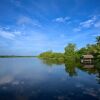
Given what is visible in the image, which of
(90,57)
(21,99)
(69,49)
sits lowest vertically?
(21,99)

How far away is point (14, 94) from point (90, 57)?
48079 millimetres

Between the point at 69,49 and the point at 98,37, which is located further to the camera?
the point at 69,49

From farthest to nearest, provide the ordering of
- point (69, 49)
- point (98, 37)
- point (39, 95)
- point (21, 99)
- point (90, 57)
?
point (69, 49)
point (98, 37)
point (90, 57)
point (39, 95)
point (21, 99)

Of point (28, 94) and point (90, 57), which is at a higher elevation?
point (90, 57)

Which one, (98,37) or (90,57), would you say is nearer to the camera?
(90,57)

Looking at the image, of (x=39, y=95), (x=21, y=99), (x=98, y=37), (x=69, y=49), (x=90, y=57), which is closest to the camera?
(x=21, y=99)

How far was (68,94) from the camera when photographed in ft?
48.0

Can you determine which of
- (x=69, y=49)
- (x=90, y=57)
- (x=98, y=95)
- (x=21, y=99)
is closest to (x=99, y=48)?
(x=90, y=57)

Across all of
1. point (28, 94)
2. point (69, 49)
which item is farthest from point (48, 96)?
point (69, 49)

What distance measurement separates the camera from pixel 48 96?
45.3 ft

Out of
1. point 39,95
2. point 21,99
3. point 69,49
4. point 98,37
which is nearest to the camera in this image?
point 21,99

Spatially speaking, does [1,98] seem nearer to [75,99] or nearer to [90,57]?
[75,99]

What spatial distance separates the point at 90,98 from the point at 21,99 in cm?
586

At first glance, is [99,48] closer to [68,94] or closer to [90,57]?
[90,57]
